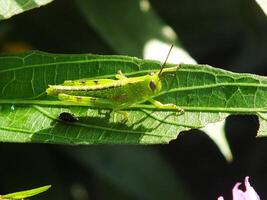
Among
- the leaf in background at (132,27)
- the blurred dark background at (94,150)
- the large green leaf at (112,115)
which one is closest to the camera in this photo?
the large green leaf at (112,115)

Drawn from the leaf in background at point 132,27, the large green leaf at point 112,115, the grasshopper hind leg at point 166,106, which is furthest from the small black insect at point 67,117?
the leaf in background at point 132,27

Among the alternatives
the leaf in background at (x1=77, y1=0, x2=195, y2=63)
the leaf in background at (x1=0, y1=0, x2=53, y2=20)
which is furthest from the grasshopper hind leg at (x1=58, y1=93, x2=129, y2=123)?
the leaf in background at (x1=77, y1=0, x2=195, y2=63)

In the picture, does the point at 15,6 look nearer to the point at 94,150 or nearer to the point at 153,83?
the point at 153,83

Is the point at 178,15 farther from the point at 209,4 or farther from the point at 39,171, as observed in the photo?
the point at 39,171

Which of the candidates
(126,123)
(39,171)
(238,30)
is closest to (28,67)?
(126,123)

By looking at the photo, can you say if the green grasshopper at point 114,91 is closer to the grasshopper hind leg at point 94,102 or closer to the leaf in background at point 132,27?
the grasshopper hind leg at point 94,102

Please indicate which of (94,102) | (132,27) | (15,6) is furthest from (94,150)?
(15,6)
